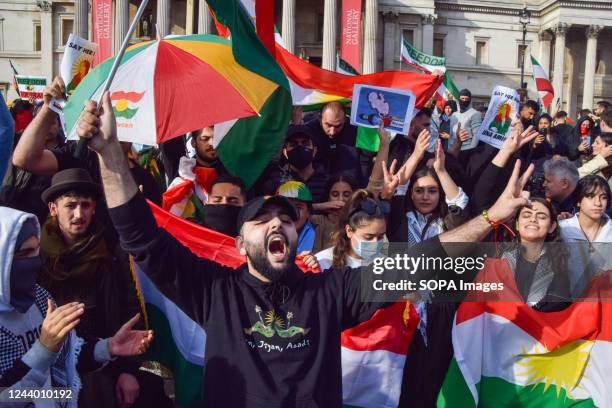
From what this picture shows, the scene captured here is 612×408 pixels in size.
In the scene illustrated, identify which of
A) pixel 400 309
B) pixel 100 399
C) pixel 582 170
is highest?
pixel 582 170

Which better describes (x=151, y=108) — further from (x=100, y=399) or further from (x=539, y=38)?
(x=539, y=38)

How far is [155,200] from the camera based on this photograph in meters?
5.43

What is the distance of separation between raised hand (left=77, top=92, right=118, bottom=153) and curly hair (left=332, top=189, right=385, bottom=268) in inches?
61.7

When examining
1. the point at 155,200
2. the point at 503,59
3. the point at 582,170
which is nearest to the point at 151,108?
the point at 155,200

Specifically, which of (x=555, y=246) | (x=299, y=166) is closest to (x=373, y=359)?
(x=555, y=246)

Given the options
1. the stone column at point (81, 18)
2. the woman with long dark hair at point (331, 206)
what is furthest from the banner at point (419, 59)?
the stone column at point (81, 18)

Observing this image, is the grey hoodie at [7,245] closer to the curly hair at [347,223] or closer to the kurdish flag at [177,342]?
the kurdish flag at [177,342]

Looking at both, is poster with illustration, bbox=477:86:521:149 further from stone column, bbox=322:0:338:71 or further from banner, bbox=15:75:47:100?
stone column, bbox=322:0:338:71

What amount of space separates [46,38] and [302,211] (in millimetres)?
43052

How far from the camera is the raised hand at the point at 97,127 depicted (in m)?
2.88

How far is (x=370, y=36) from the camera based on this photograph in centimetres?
4172

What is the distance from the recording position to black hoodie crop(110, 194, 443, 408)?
2.99 meters

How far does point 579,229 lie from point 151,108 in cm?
309

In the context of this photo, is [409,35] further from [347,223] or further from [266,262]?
[266,262]
